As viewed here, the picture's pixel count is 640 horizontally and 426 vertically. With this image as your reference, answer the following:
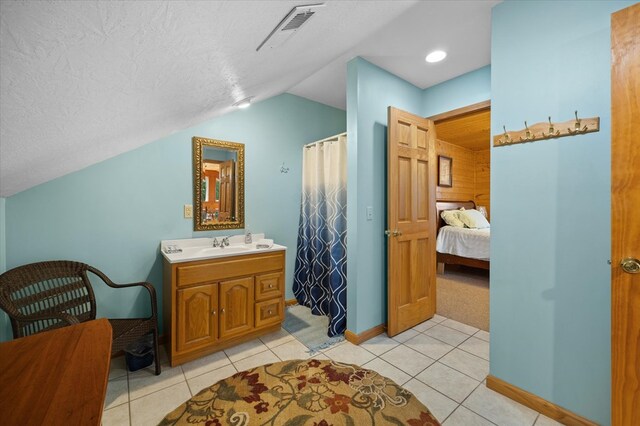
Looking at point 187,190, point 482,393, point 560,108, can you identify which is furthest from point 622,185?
point 187,190

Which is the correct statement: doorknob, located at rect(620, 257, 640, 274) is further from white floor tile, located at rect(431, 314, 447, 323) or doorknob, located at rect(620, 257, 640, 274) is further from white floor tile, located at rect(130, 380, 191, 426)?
white floor tile, located at rect(130, 380, 191, 426)

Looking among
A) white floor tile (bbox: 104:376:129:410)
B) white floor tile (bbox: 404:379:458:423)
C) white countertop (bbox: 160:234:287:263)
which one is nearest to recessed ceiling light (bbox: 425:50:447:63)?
white countertop (bbox: 160:234:287:263)

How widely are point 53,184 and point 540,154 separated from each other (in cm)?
331

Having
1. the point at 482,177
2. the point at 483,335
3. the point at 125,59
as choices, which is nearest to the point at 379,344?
the point at 483,335

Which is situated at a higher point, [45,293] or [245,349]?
[45,293]

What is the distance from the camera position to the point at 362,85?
7.74 ft

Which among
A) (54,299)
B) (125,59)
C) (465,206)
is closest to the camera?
(125,59)

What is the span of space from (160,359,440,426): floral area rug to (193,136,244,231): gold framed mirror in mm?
1410

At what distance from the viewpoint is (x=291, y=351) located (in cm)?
222

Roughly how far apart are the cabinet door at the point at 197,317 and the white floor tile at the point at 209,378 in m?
0.23

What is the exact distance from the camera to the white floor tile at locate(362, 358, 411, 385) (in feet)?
6.19

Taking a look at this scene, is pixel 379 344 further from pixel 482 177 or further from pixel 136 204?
pixel 482 177

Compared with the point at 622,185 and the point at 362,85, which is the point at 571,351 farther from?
the point at 362,85

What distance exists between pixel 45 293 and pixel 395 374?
249 cm
